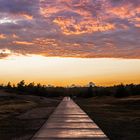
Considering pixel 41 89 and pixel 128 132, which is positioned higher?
pixel 41 89

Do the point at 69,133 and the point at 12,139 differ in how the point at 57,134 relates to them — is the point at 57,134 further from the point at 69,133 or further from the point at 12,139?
the point at 12,139

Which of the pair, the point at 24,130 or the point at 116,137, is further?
the point at 24,130

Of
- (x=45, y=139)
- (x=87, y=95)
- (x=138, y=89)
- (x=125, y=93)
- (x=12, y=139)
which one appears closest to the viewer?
(x=45, y=139)

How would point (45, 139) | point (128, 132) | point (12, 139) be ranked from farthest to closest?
point (128, 132)
point (12, 139)
point (45, 139)

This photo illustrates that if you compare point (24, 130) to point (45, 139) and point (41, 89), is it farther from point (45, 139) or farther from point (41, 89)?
point (41, 89)

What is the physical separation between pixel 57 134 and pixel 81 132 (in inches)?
52.7

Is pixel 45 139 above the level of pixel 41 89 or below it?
below

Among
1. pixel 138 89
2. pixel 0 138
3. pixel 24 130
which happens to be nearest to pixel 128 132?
pixel 24 130

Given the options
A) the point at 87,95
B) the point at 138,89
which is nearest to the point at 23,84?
the point at 87,95

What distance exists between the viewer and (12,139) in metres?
16.8

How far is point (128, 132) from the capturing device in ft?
65.4

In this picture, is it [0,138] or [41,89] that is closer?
[0,138]

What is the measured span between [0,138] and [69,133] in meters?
2.86

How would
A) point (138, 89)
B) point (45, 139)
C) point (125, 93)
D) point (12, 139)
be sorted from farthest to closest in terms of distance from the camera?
point (138, 89) < point (125, 93) < point (12, 139) < point (45, 139)
